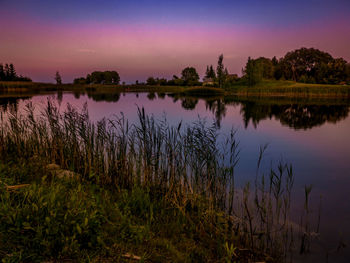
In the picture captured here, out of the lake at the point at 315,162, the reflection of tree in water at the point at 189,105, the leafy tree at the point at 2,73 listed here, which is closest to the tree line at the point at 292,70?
the reflection of tree in water at the point at 189,105

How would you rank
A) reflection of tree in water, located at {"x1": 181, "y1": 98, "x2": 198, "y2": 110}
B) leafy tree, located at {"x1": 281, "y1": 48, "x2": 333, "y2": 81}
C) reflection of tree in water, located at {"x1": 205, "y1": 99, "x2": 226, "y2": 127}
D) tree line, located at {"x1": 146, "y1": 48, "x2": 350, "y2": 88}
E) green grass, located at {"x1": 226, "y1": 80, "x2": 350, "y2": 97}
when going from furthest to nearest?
leafy tree, located at {"x1": 281, "y1": 48, "x2": 333, "y2": 81} < tree line, located at {"x1": 146, "y1": 48, "x2": 350, "y2": 88} < green grass, located at {"x1": 226, "y1": 80, "x2": 350, "y2": 97} < reflection of tree in water, located at {"x1": 181, "y1": 98, "x2": 198, "y2": 110} < reflection of tree in water, located at {"x1": 205, "y1": 99, "x2": 226, "y2": 127}

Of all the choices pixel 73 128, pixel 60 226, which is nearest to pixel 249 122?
pixel 73 128

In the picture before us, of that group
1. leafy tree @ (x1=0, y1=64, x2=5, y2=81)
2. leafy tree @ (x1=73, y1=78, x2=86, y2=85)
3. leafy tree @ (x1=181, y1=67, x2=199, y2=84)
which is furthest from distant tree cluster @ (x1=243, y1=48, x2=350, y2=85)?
leafy tree @ (x1=73, y1=78, x2=86, y2=85)

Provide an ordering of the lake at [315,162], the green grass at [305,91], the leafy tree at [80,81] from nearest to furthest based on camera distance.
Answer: the lake at [315,162], the green grass at [305,91], the leafy tree at [80,81]

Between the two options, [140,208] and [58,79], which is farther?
[58,79]

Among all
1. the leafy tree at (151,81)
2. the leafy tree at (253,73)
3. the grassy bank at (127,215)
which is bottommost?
the grassy bank at (127,215)

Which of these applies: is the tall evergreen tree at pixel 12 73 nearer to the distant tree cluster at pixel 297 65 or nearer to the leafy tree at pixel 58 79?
the leafy tree at pixel 58 79

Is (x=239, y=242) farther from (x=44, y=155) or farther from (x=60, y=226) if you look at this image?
(x=44, y=155)

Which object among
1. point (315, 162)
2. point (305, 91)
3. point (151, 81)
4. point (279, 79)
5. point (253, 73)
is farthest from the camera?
point (151, 81)

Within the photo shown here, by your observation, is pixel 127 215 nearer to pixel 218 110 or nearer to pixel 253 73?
pixel 218 110

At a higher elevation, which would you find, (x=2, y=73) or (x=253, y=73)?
(x=2, y=73)

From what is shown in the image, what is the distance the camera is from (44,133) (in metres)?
9.71

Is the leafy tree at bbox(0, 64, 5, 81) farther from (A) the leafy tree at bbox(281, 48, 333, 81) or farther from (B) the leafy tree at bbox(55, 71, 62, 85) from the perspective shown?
(A) the leafy tree at bbox(281, 48, 333, 81)

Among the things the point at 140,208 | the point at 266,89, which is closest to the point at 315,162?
the point at 140,208
